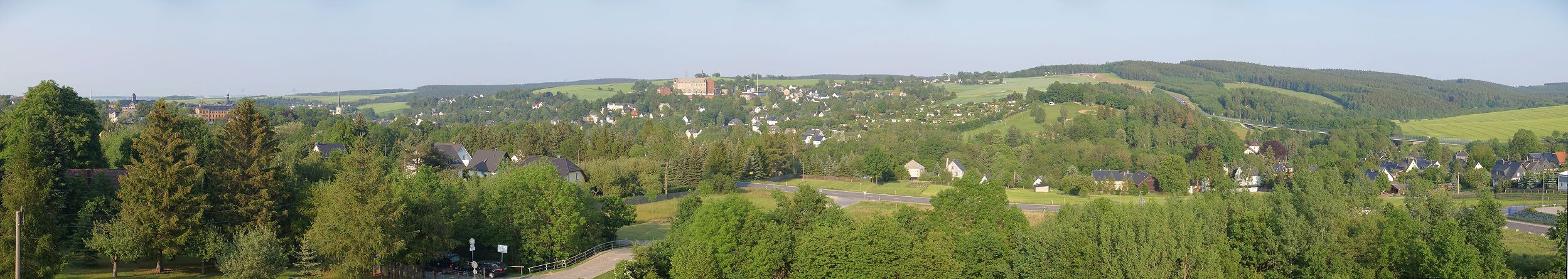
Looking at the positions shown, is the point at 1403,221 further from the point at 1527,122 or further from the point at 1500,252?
the point at 1527,122

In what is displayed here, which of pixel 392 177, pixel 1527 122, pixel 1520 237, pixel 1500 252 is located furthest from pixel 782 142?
pixel 1527 122

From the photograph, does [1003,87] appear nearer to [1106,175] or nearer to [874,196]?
[1106,175]

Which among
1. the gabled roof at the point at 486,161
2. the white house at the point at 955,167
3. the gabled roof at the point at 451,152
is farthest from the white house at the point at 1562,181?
the gabled roof at the point at 451,152

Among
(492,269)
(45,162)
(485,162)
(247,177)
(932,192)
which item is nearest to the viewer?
(45,162)

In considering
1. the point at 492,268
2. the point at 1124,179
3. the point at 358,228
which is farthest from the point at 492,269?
the point at 1124,179

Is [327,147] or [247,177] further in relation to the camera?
[327,147]

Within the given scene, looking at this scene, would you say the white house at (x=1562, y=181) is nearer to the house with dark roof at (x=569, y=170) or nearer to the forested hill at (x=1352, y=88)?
the house with dark roof at (x=569, y=170)
